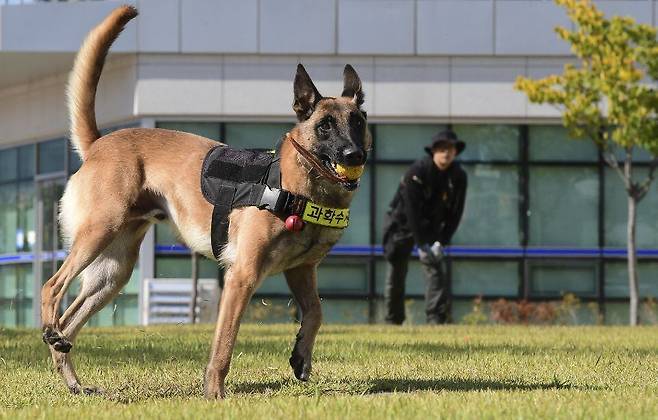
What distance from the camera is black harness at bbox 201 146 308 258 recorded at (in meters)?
7.43

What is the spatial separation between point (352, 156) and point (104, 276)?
2026 mm

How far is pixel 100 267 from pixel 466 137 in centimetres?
1839

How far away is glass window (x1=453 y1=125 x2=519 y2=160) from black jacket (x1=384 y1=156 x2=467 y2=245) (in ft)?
30.8

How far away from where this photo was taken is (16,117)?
96.4 feet

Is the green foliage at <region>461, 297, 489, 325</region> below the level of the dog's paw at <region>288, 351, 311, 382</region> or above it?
below

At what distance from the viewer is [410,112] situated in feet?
85.7

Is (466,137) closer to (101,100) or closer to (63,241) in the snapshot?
(101,100)

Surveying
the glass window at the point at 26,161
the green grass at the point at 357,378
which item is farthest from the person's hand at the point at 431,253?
the glass window at the point at 26,161

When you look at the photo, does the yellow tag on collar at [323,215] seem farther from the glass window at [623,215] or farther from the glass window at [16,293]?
the glass window at [16,293]

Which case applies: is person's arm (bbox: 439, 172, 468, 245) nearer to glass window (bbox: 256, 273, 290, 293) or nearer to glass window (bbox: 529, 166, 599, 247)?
glass window (bbox: 256, 273, 290, 293)

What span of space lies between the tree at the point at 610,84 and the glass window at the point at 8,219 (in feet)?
40.4

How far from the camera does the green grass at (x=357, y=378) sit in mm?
6418

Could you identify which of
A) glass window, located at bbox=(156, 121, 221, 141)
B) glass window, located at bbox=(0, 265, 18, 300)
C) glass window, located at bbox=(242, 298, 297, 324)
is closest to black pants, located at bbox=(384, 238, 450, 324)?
glass window, located at bbox=(242, 298, 297, 324)

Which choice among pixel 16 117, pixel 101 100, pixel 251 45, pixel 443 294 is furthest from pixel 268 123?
pixel 443 294
